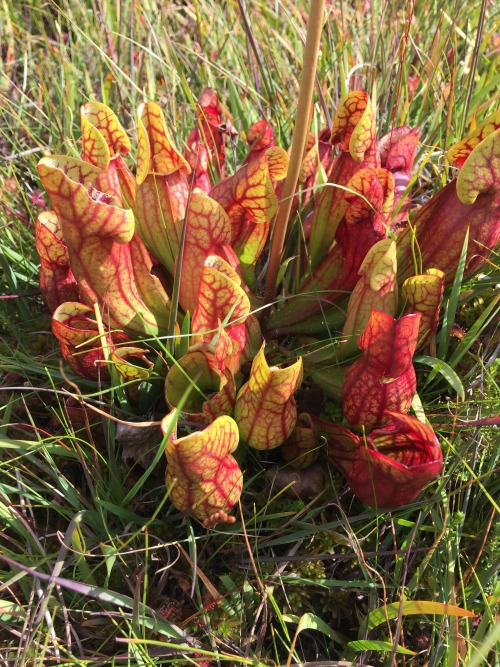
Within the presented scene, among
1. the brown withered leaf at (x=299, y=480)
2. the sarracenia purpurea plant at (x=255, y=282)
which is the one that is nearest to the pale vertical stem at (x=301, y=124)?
the sarracenia purpurea plant at (x=255, y=282)

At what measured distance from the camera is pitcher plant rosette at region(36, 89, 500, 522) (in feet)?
4.17

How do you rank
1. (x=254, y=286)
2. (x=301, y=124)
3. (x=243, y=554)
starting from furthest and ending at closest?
(x=254, y=286) → (x=243, y=554) → (x=301, y=124)

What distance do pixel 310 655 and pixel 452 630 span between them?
1.23 feet

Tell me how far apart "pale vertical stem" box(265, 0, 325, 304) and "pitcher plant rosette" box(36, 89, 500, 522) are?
0.23 feet

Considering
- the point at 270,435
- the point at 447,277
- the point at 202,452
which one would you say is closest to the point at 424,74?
the point at 447,277

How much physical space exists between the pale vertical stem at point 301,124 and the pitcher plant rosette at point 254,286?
0.07 m

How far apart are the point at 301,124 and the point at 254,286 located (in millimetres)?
702

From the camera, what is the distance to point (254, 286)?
6.03ft

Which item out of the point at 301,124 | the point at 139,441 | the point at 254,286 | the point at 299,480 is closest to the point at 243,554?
the point at 299,480

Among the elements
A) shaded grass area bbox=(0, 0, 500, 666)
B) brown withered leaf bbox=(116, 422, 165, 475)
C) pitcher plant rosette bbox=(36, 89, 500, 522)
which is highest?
pitcher plant rosette bbox=(36, 89, 500, 522)

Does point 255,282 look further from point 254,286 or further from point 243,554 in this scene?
point 243,554

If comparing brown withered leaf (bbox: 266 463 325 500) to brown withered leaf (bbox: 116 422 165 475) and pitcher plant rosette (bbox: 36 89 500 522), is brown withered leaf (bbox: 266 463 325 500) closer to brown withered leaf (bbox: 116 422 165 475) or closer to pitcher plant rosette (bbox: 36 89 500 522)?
pitcher plant rosette (bbox: 36 89 500 522)

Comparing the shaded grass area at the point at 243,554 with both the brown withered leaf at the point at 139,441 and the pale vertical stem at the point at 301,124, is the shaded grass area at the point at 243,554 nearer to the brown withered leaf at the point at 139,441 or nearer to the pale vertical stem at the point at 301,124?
the brown withered leaf at the point at 139,441

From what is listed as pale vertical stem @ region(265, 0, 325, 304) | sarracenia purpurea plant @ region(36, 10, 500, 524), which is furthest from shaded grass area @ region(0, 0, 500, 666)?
pale vertical stem @ region(265, 0, 325, 304)
